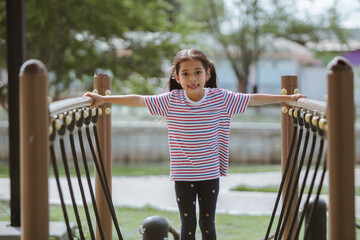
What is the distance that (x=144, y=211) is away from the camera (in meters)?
5.23

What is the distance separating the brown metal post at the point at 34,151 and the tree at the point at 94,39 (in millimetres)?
6373

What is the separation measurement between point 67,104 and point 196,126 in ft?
2.09

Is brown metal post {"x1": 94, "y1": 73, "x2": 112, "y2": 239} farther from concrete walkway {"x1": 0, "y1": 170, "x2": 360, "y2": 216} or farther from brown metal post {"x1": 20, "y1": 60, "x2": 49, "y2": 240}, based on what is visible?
concrete walkway {"x1": 0, "y1": 170, "x2": 360, "y2": 216}

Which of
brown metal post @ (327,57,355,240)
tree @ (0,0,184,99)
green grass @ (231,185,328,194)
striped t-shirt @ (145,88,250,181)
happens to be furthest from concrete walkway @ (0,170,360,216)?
brown metal post @ (327,57,355,240)

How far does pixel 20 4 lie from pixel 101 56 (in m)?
5.70

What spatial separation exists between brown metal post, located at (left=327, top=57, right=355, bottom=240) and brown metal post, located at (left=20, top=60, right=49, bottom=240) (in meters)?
0.98

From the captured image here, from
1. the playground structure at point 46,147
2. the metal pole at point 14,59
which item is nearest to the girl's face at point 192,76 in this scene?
the playground structure at point 46,147

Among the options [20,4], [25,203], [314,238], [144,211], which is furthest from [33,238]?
[144,211]

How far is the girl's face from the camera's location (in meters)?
2.46

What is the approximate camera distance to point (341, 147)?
1820mm

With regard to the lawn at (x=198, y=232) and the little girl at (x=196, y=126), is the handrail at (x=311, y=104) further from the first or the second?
the lawn at (x=198, y=232)

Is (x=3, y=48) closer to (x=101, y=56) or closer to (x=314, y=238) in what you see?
(x=101, y=56)

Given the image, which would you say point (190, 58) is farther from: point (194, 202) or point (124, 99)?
point (194, 202)

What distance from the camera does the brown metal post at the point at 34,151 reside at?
1790mm
